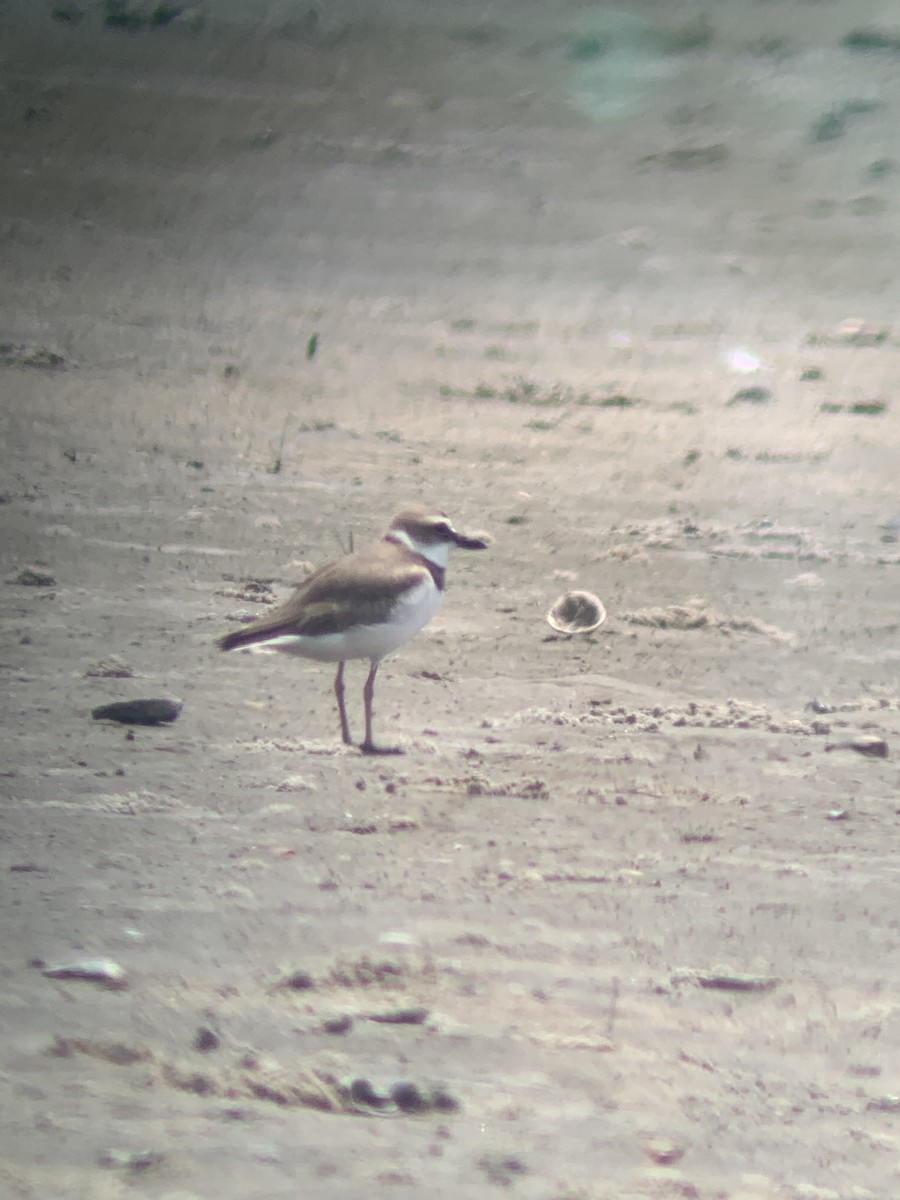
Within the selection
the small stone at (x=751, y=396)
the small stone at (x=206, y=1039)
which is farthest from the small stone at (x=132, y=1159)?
the small stone at (x=751, y=396)

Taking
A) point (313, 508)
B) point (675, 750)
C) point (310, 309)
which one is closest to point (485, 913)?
point (675, 750)

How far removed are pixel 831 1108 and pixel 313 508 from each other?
150 inches

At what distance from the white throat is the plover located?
265 millimetres

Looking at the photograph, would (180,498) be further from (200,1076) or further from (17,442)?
(200,1076)

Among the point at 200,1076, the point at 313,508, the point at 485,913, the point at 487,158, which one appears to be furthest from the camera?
the point at 487,158

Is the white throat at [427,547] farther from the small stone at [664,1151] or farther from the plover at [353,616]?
the small stone at [664,1151]

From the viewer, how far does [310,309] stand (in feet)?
26.6

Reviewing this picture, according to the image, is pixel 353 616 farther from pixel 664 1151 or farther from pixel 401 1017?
pixel 664 1151

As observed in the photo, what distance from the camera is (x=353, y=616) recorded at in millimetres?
4023

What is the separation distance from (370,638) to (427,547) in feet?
2.11

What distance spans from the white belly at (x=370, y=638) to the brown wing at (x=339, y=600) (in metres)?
0.02

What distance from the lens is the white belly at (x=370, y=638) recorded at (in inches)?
157

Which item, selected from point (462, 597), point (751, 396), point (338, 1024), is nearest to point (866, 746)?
point (462, 597)

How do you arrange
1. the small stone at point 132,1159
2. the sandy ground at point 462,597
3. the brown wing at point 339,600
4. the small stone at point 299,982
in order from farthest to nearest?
the brown wing at point 339,600
the small stone at point 299,982
the sandy ground at point 462,597
the small stone at point 132,1159
